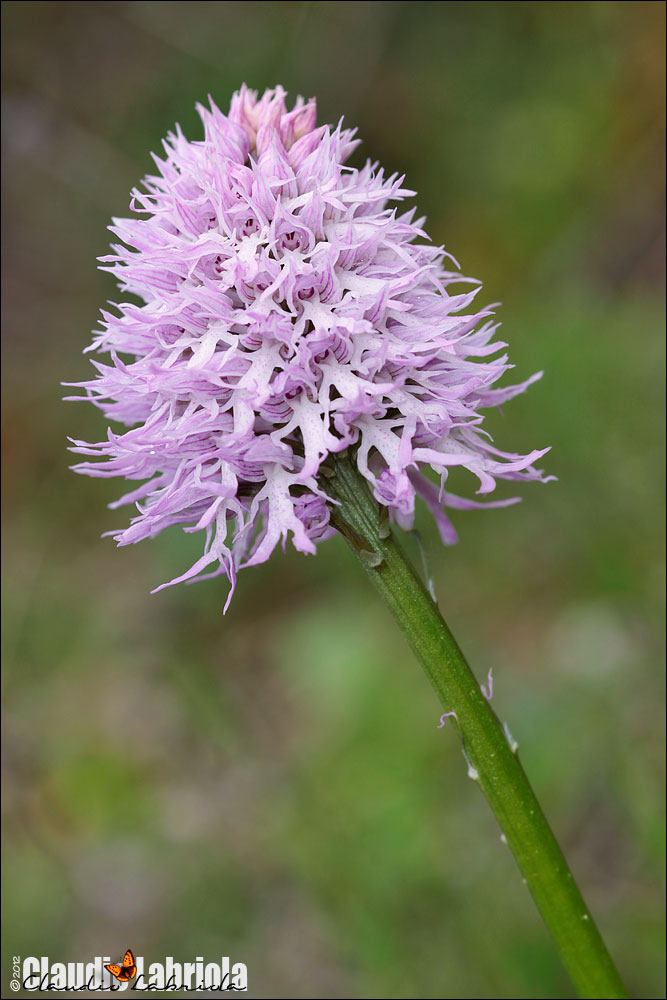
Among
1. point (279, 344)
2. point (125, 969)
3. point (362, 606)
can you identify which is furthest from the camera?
point (362, 606)

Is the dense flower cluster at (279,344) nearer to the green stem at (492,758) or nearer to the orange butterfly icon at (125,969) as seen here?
the green stem at (492,758)

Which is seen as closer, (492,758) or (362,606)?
(492,758)

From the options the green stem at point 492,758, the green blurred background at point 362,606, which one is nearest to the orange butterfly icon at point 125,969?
the green blurred background at point 362,606

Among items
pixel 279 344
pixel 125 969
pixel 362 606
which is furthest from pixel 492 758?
pixel 362 606

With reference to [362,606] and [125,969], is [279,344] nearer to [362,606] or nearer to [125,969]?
[125,969]

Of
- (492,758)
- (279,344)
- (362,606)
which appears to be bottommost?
(492,758)

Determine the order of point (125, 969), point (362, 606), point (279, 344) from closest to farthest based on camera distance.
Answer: point (279, 344) → point (125, 969) → point (362, 606)

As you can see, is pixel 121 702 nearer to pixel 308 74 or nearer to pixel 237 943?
pixel 237 943
